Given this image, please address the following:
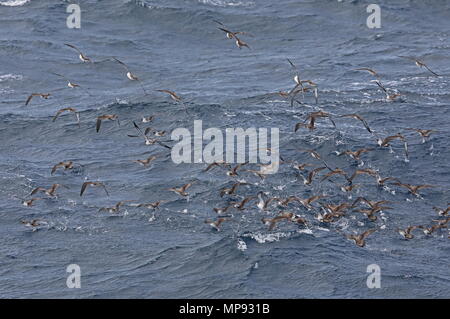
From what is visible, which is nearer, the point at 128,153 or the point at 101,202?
the point at 101,202

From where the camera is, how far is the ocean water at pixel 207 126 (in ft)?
138

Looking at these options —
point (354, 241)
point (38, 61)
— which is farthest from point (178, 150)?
point (38, 61)

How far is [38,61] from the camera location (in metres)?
70.1

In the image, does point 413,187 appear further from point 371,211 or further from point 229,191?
point 229,191

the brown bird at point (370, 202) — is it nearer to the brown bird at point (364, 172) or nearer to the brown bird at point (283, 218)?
the brown bird at point (364, 172)

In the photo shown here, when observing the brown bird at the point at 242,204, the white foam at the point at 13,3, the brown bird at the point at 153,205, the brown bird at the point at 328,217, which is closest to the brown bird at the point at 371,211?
the brown bird at the point at 328,217

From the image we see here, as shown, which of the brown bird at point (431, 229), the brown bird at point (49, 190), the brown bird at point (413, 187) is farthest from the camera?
the brown bird at point (49, 190)

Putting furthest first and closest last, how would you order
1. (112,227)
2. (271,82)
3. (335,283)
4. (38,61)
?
(38,61), (271,82), (112,227), (335,283)

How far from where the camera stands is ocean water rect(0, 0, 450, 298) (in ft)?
138

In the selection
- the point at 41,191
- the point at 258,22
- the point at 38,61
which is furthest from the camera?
the point at 258,22

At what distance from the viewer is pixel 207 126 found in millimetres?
57750

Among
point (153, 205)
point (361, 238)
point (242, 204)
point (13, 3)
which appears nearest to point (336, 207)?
point (361, 238)

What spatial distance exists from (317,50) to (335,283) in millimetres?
32400

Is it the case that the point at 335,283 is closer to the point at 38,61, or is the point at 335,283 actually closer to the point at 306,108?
the point at 306,108
